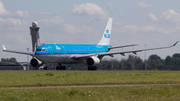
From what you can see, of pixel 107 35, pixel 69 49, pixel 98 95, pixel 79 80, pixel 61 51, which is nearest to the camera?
pixel 98 95

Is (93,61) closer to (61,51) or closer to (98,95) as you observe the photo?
(61,51)

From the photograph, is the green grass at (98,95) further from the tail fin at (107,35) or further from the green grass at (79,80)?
the tail fin at (107,35)

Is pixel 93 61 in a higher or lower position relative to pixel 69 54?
lower

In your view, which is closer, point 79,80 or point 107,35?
point 79,80

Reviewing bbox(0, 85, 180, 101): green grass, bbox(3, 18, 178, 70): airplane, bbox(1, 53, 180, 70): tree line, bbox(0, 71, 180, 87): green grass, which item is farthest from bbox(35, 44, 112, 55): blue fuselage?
bbox(0, 85, 180, 101): green grass

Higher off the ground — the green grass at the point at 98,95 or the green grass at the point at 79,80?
the green grass at the point at 79,80

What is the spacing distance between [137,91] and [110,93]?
5.92ft

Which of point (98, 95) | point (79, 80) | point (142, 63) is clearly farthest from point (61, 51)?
point (98, 95)

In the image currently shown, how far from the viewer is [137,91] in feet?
60.4

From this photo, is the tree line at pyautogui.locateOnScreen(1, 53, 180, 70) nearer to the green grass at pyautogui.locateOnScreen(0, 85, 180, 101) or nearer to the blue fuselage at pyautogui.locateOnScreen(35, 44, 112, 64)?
the blue fuselage at pyautogui.locateOnScreen(35, 44, 112, 64)

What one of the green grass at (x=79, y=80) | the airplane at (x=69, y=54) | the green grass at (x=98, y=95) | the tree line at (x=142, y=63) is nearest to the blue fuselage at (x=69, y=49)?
the airplane at (x=69, y=54)

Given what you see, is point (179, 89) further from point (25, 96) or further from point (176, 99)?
point (25, 96)

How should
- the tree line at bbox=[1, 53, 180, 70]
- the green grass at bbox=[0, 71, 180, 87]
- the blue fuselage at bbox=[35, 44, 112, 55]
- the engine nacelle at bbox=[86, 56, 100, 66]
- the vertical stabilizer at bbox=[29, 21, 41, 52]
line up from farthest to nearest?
→ the vertical stabilizer at bbox=[29, 21, 41, 52], the tree line at bbox=[1, 53, 180, 70], the engine nacelle at bbox=[86, 56, 100, 66], the blue fuselage at bbox=[35, 44, 112, 55], the green grass at bbox=[0, 71, 180, 87]

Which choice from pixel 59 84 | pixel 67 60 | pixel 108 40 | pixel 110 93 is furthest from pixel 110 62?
pixel 110 93
